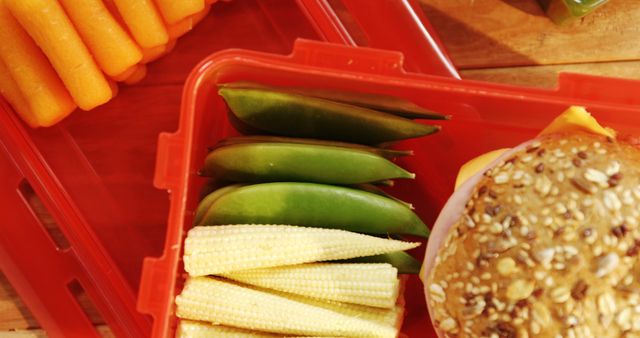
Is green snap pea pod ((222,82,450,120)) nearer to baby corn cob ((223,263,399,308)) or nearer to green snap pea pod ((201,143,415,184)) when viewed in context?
green snap pea pod ((201,143,415,184))

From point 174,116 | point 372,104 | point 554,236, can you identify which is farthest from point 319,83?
point 554,236

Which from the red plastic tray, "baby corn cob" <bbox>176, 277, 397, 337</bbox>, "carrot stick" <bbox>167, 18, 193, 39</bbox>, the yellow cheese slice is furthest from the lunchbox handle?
the yellow cheese slice

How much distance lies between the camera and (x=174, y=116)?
102cm

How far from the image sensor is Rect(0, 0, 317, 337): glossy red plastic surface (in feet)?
3.21

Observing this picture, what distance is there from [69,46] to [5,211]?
273 mm

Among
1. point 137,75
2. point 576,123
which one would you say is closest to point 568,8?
point 576,123

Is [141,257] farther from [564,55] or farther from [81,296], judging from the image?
[564,55]

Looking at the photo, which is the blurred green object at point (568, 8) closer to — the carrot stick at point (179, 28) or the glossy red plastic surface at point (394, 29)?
the glossy red plastic surface at point (394, 29)

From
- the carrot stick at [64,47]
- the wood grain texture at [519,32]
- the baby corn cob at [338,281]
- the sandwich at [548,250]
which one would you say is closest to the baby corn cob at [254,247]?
the baby corn cob at [338,281]

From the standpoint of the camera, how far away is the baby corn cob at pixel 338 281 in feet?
2.67

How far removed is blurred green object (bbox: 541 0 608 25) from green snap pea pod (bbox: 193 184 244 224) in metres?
0.49

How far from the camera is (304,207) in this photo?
85 cm

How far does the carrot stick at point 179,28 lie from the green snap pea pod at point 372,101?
15 cm

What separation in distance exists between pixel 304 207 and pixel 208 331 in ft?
0.61
